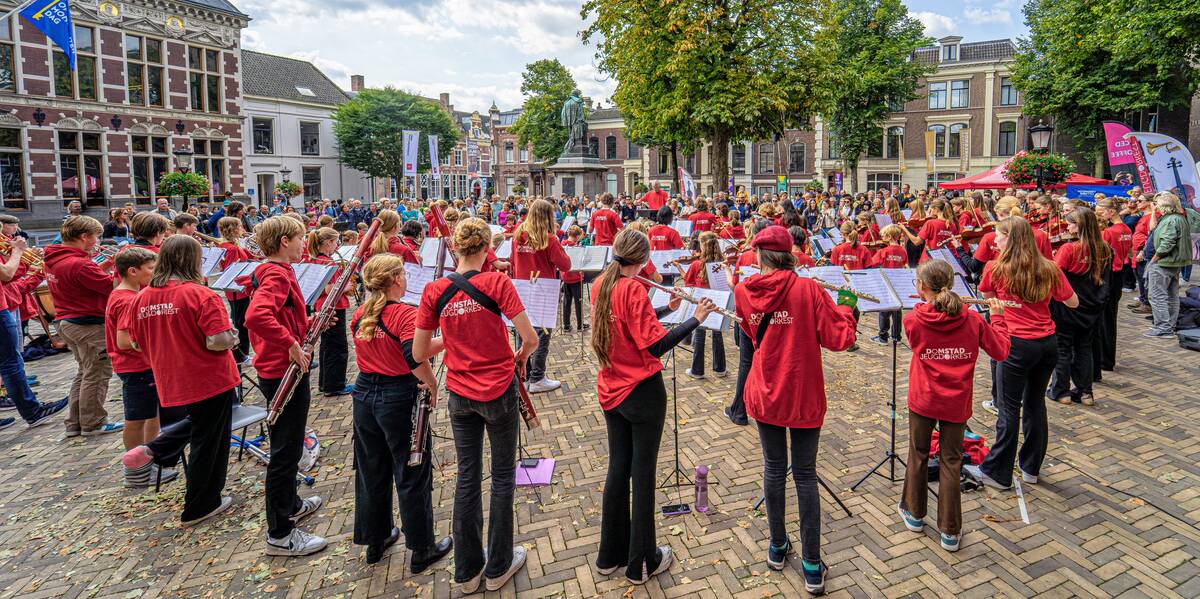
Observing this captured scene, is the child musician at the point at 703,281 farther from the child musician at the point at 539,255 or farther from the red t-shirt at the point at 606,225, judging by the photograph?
the red t-shirt at the point at 606,225

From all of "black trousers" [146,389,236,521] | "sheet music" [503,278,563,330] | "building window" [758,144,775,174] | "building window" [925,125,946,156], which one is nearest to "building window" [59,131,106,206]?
"black trousers" [146,389,236,521]

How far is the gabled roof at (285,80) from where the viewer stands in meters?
42.0

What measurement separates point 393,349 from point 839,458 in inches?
164

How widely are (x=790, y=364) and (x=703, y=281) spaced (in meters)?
4.06

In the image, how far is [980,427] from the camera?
21.0 ft

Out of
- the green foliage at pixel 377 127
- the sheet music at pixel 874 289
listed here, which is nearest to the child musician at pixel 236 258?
the sheet music at pixel 874 289

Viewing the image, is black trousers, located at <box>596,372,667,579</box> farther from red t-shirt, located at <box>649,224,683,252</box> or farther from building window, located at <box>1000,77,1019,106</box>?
building window, located at <box>1000,77,1019,106</box>

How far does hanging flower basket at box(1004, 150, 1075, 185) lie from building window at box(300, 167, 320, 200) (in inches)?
1665

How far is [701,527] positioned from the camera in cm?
470

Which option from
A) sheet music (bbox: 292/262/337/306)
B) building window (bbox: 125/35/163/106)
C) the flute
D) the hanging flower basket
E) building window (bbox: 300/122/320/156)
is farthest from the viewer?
building window (bbox: 300/122/320/156)

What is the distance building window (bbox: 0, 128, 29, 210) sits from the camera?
1030 inches

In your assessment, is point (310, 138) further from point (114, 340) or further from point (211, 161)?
point (114, 340)

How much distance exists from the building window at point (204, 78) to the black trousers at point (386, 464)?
118ft

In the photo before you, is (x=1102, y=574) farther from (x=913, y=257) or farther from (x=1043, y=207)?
(x=913, y=257)
